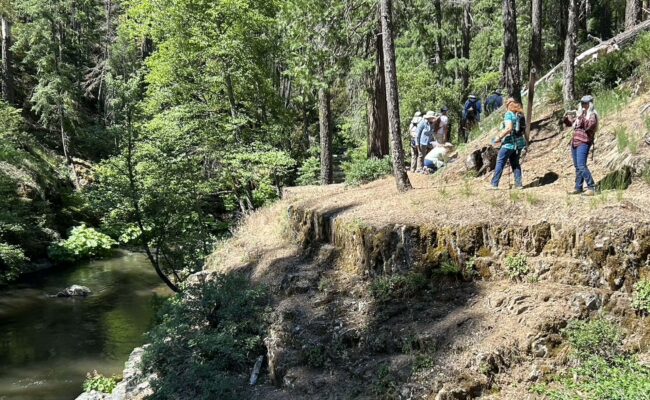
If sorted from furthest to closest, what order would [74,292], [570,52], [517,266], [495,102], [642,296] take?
[74,292], [495,102], [570,52], [517,266], [642,296]

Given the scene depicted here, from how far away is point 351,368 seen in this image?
21.9 ft

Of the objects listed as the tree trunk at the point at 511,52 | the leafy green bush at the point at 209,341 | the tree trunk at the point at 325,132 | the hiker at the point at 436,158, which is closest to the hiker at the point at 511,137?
the tree trunk at the point at 511,52

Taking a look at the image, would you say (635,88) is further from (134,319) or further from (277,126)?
(134,319)

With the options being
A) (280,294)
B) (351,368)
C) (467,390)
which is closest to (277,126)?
(280,294)

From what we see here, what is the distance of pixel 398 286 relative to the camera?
7.38 m

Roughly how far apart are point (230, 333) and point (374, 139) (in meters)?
8.63

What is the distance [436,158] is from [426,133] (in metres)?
0.78

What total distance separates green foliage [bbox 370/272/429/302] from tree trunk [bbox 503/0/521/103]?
601 cm

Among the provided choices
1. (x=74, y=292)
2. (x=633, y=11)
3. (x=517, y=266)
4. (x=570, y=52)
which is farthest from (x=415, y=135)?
(x=74, y=292)

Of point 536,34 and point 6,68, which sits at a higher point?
point 6,68

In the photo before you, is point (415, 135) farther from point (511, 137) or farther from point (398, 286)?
point (398, 286)

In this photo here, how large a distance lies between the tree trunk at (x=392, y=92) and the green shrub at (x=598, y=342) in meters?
4.67

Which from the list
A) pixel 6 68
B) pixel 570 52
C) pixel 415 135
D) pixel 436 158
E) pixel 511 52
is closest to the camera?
pixel 570 52

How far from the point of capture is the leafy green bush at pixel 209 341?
736cm
